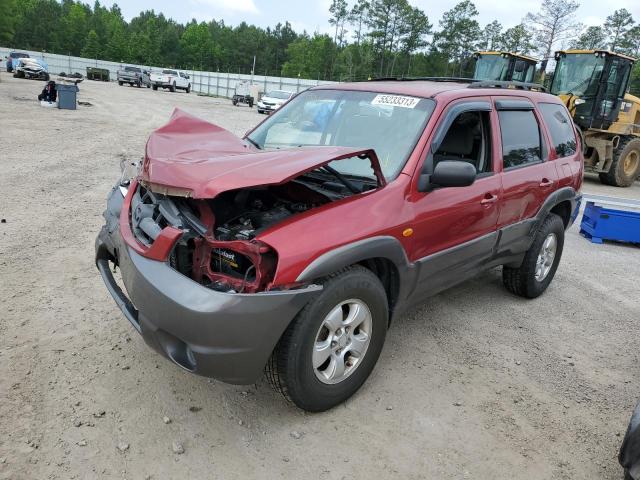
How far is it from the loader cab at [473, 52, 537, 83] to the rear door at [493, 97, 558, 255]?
11.1 meters

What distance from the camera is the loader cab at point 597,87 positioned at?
1264cm

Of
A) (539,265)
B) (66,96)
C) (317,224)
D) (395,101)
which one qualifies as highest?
(395,101)

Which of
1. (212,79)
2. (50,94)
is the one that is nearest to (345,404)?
(50,94)

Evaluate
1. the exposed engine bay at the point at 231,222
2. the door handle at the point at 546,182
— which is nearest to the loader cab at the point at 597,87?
the door handle at the point at 546,182

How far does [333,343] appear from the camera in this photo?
2.80m

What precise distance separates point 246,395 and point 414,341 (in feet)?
4.74

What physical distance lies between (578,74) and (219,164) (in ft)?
44.6

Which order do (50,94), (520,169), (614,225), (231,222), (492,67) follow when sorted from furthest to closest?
(50,94) → (492,67) → (614,225) → (520,169) → (231,222)

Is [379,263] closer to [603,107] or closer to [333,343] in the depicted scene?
[333,343]

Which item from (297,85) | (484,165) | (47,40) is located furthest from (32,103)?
(47,40)

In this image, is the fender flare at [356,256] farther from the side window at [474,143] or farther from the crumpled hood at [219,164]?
the side window at [474,143]

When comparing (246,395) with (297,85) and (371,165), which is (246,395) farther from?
(297,85)

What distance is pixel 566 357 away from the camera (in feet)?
12.6

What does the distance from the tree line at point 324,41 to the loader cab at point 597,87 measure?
46.6 m
